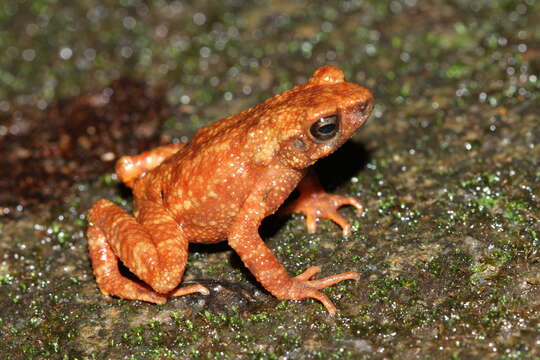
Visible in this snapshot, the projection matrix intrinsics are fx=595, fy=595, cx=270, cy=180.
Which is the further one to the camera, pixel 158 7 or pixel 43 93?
pixel 158 7

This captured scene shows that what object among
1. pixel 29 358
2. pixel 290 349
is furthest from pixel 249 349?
pixel 29 358

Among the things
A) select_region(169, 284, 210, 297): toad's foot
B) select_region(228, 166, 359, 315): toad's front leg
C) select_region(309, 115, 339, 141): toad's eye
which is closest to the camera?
select_region(309, 115, 339, 141): toad's eye

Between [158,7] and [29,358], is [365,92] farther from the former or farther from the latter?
[158,7]

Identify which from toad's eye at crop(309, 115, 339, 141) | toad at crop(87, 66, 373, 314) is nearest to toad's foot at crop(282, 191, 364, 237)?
toad at crop(87, 66, 373, 314)

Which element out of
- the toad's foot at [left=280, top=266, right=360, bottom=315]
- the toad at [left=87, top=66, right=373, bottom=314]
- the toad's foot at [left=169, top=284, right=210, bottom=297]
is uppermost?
the toad at [left=87, top=66, right=373, bottom=314]

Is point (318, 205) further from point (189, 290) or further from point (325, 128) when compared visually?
point (189, 290)

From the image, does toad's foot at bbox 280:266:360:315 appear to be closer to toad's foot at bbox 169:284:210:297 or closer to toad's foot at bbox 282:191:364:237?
toad's foot at bbox 282:191:364:237
